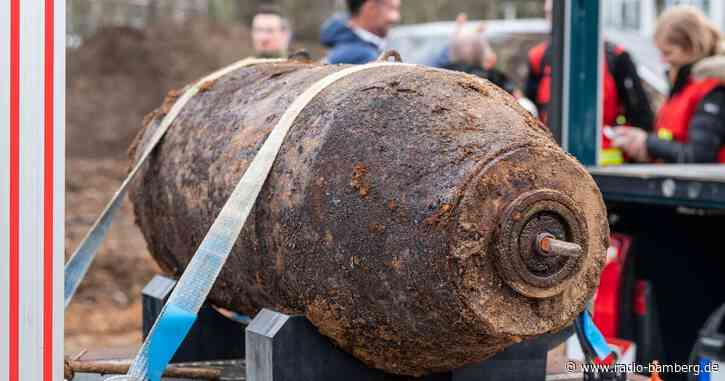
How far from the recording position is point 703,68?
5648 millimetres

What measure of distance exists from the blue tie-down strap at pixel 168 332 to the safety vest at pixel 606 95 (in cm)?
297

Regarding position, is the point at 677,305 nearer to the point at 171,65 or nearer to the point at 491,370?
the point at 491,370

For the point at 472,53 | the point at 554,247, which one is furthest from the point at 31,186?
the point at 472,53

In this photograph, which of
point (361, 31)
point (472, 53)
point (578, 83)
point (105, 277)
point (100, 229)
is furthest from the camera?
point (105, 277)

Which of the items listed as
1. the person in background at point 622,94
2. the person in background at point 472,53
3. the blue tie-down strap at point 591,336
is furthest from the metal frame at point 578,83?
the person in background at point 472,53

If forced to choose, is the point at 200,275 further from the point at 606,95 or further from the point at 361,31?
the point at 606,95

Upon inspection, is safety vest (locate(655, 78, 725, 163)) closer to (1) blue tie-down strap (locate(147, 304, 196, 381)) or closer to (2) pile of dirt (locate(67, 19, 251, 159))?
(1) blue tie-down strap (locate(147, 304, 196, 381))

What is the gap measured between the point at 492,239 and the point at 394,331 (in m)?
0.37

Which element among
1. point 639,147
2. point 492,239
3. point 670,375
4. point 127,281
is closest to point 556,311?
point 492,239

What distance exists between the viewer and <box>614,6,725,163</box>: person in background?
17.9 feet

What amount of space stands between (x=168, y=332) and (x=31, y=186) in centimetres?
62

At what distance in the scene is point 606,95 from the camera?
657cm

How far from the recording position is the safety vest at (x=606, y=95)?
18.6 ft

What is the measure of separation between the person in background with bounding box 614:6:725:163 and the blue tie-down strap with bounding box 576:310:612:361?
252 cm
